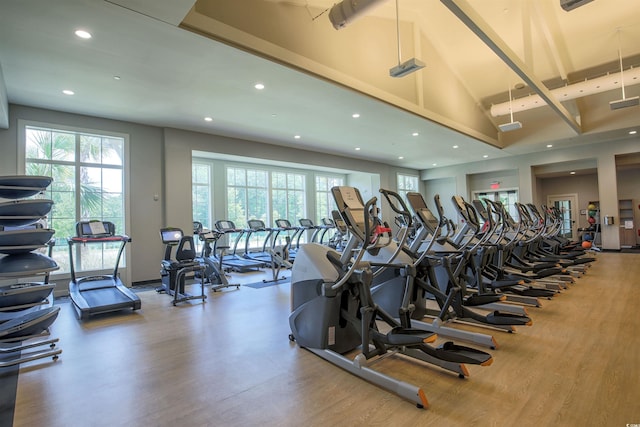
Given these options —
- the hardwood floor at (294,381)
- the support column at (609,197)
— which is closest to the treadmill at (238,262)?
the hardwood floor at (294,381)

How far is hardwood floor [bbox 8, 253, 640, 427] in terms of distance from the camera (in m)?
2.11

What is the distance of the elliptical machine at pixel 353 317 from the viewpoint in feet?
8.14

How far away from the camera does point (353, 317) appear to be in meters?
2.85

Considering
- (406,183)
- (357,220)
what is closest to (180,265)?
(357,220)

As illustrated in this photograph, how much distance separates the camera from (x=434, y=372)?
2662 millimetres

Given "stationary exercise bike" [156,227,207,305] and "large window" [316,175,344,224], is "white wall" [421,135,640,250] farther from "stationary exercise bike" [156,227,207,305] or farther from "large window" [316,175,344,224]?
"stationary exercise bike" [156,227,207,305]

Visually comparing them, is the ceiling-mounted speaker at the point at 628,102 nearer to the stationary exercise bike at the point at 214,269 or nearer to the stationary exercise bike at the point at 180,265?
the stationary exercise bike at the point at 214,269

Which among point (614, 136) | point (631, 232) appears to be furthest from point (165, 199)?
point (631, 232)

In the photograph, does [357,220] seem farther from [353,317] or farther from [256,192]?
[256,192]

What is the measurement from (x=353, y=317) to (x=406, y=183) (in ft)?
42.2

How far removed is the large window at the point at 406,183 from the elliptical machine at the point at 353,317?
11.7 metres

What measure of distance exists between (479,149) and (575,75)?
10.4 ft

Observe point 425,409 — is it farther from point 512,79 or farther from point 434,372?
point 512,79

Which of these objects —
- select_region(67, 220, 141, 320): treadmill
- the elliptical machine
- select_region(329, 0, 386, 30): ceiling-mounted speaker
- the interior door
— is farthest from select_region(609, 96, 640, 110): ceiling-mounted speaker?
select_region(67, 220, 141, 320): treadmill
